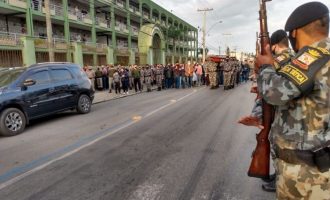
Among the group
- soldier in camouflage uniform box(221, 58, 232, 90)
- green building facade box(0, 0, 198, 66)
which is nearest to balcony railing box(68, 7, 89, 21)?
green building facade box(0, 0, 198, 66)

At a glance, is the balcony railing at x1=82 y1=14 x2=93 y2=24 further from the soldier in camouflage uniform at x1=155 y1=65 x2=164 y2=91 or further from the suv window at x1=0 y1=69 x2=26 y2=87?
the suv window at x1=0 y1=69 x2=26 y2=87

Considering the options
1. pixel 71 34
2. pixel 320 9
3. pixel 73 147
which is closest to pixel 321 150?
pixel 320 9

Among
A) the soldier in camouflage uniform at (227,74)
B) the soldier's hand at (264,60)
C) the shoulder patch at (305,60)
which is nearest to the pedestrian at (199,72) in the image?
the soldier in camouflage uniform at (227,74)

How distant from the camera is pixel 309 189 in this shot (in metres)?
2.00

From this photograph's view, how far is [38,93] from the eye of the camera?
29.6 ft

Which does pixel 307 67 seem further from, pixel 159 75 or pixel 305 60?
pixel 159 75

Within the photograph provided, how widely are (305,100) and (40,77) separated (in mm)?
8639

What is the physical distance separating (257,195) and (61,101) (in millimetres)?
7570

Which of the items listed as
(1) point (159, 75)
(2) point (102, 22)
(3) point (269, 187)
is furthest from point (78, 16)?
(3) point (269, 187)

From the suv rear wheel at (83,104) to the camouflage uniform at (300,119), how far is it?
31.5 ft

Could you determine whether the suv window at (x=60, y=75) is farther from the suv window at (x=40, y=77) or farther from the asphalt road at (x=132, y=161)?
the asphalt road at (x=132, y=161)

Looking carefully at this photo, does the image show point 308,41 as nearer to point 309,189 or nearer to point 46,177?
point 309,189

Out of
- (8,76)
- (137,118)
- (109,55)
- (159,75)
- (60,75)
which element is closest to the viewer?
Result: (8,76)

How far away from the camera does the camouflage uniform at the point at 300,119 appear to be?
6.18ft
